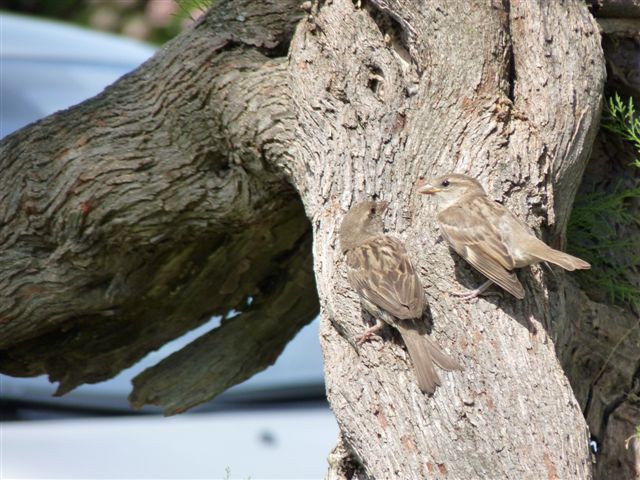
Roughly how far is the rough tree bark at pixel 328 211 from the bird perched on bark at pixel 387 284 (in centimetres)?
6

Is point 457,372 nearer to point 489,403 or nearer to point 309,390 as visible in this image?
point 489,403

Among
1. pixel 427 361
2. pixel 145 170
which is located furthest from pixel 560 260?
pixel 145 170

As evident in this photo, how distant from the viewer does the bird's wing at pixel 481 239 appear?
12.6 feet

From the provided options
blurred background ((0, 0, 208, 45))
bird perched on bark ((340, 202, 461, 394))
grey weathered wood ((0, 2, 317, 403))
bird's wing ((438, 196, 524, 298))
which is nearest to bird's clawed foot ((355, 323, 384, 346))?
bird perched on bark ((340, 202, 461, 394))

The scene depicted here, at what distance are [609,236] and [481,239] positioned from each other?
1162 millimetres

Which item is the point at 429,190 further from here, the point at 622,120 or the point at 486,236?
the point at 622,120

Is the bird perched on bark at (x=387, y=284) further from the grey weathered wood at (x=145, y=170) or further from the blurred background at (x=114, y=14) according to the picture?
the blurred background at (x=114, y=14)

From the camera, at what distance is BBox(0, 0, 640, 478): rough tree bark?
3740 mm

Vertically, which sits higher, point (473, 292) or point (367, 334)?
point (473, 292)

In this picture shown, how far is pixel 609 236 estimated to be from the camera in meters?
4.95

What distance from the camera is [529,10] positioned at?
4.52m

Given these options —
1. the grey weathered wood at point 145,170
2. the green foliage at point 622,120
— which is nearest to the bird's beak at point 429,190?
the grey weathered wood at point 145,170

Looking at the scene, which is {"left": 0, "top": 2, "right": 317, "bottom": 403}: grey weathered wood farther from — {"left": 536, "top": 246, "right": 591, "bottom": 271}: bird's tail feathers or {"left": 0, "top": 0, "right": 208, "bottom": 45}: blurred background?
{"left": 0, "top": 0, "right": 208, "bottom": 45}: blurred background

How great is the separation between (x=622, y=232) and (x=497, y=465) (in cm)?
183
